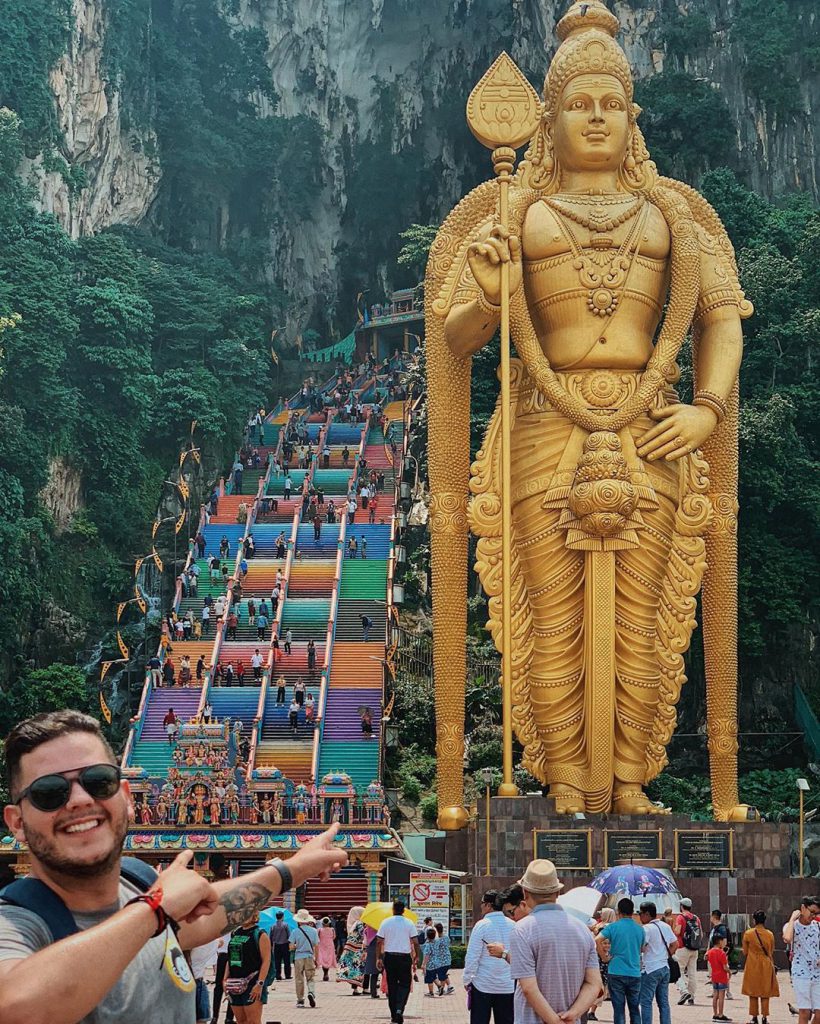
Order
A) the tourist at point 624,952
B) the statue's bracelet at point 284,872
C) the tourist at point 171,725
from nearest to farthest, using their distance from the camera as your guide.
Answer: the statue's bracelet at point 284,872
the tourist at point 624,952
the tourist at point 171,725

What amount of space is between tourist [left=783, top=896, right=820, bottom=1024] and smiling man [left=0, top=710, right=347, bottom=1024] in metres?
6.72

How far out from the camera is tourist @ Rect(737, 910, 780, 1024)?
10.2 metres

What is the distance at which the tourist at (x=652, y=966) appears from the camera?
8.95 m

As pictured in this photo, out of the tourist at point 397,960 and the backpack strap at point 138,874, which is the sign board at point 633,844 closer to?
the tourist at point 397,960

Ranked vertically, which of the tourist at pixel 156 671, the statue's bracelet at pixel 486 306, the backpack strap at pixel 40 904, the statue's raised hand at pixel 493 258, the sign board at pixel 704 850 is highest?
the statue's raised hand at pixel 493 258

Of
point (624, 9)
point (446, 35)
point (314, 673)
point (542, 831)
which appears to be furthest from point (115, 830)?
point (446, 35)

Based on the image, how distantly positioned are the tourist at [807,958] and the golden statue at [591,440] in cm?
590

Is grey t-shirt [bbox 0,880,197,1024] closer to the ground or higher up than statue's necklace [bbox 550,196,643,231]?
closer to the ground

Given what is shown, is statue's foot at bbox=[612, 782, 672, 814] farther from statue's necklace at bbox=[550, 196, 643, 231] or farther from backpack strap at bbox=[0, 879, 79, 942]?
backpack strap at bbox=[0, 879, 79, 942]

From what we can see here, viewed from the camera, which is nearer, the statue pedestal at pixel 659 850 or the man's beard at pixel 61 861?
the man's beard at pixel 61 861

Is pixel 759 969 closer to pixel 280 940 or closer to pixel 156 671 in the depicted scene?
pixel 280 940

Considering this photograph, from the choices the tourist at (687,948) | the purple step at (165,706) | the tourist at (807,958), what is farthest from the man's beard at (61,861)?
the purple step at (165,706)

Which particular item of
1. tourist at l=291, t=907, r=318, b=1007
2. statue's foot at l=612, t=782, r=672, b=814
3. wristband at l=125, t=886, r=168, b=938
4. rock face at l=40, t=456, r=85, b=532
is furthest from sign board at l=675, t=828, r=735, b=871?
rock face at l=40, t=456, r=85, b=532

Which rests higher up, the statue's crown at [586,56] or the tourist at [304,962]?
the statue's crown at [586,56]
